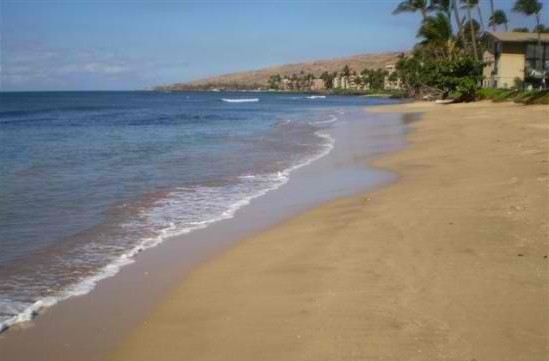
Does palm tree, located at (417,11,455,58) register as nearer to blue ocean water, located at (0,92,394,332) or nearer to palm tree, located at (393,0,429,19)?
palm tree, located at (393,0,429,19)

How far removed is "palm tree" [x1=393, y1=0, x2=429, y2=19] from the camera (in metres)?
65.2

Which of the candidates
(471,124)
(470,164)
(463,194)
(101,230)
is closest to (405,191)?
(463,194)

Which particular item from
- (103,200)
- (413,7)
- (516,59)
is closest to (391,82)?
(413,7)

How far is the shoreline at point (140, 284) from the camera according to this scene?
4586 mm

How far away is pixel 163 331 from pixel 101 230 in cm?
416

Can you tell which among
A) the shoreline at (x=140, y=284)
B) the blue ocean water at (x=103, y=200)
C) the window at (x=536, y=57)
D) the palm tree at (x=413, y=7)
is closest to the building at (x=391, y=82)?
the palm tree at (x=413, y=7)

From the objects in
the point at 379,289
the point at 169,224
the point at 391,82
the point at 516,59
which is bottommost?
the point at 169,224

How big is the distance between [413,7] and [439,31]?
6749mm

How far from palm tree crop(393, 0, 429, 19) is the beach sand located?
198ft

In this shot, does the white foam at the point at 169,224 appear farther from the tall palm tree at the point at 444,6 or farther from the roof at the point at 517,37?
the tall palm tree at the point at 444,6

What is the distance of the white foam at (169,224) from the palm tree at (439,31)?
49529 millimetres


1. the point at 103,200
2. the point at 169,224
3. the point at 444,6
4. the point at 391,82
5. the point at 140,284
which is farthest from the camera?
the point at 391,82

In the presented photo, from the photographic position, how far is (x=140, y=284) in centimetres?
608

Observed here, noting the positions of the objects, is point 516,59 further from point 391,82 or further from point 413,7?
point 391,82
